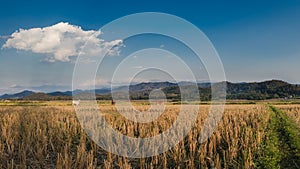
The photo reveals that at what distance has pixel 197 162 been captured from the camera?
203 inches

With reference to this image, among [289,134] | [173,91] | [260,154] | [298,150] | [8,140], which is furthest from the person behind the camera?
[173,91]

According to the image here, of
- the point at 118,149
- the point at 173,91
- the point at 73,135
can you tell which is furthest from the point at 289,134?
the point at 173,91

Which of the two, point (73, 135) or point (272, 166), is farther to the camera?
point (73, 135)

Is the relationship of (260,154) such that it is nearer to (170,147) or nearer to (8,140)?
(170,147)

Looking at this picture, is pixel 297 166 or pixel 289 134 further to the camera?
pixel 289 134

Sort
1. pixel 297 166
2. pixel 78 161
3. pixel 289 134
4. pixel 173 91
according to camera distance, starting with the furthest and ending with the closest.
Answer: pixel 173 91
pixel 289 134
pixel 297 166
pixel 78 161

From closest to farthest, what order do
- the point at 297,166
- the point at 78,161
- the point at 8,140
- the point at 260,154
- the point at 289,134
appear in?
the point at 78,161 → the point at 297,166 → the point at 260,154 → the point at 8,140 → the point at 289,134

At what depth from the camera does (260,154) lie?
212 inches

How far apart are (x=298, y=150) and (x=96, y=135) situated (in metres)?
4.04

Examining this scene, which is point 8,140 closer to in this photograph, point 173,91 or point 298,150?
point 298,150

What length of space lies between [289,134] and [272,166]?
113 inches

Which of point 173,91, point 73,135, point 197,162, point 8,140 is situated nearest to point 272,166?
point 197,162

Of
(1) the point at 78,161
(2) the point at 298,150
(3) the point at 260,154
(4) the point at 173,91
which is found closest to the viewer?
(1) the point at 78,161

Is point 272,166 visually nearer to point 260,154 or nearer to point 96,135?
point 260,154
